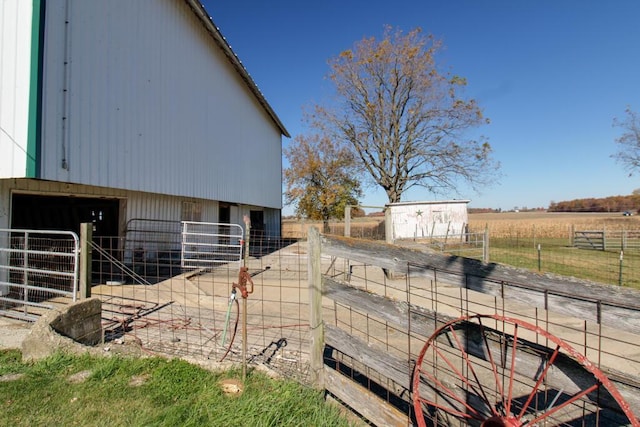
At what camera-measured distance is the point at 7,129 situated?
237 inches

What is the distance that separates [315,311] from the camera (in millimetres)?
3021

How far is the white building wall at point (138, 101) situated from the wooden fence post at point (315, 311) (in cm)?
576

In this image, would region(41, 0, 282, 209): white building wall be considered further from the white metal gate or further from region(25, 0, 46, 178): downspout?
the white metal gate

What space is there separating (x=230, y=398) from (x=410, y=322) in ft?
5.55

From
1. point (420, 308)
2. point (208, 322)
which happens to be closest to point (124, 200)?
point (208, 322)

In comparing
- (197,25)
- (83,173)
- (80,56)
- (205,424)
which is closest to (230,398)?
(205,424)

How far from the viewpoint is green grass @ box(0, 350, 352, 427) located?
272cm

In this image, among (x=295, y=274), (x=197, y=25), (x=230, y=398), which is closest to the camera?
(x=230, y=398)

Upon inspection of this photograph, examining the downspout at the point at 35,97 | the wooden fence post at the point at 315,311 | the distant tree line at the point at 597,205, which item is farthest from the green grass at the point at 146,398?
the distant tree line at the point at 597,205

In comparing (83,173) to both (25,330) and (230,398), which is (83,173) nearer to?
(25,330)

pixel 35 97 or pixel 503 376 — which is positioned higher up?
pixel 35 97

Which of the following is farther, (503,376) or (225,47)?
(225,47)

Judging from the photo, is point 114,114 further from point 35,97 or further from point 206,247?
point 206,247

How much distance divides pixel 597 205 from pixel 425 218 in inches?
2666
